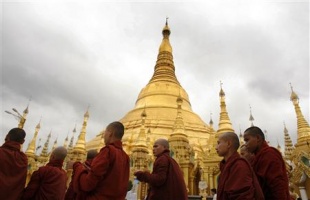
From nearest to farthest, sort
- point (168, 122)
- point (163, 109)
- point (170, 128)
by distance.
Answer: point (170, 128), point (168, 122), point (163, 109)

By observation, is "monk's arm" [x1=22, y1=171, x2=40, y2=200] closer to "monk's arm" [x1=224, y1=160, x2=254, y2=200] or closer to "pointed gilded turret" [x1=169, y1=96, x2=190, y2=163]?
"monk's arm" [x1=224, y1=160, x2=254, y2=200]

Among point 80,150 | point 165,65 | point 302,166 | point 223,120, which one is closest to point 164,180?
point 302,166

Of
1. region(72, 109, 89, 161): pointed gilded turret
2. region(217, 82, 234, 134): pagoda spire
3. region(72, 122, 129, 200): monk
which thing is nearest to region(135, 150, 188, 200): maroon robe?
region(72, 122, 129, 200): monk

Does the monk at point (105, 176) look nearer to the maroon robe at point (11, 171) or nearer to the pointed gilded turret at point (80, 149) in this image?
the maroon robe at point (11, 171)

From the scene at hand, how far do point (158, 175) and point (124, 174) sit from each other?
2.42 ft

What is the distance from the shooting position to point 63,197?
4.47m

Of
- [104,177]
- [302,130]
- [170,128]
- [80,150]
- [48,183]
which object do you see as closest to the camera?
[104,177]

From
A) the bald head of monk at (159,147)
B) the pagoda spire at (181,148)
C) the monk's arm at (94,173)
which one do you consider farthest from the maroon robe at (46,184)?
the pagoda spire at (181,148)

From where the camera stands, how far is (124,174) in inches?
135

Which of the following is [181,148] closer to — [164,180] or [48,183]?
[164,180]

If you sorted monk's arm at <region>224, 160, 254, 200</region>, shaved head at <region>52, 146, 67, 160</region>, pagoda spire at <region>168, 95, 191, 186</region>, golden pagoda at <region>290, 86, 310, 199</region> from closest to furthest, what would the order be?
monk's arm at <region>224, 160, 254, 200</region> → shaved head at <region>52, 146, 67, 160</region> → golden pagoda at <region>290, 86, 310, 199</region> → pagoda spire at <region>168, 95, 191, 186</region>

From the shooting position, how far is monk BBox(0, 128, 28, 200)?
12.7 ft

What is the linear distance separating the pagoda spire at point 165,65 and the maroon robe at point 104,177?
93.3ft

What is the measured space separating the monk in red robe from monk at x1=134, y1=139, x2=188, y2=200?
1.46 meters
